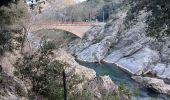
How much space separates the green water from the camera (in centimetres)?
3453

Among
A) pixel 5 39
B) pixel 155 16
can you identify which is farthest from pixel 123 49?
pixel 155 16

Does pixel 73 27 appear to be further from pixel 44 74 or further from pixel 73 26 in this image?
pixel 44 74

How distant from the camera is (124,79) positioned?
44.6m

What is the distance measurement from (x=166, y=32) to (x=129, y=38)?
51917mm

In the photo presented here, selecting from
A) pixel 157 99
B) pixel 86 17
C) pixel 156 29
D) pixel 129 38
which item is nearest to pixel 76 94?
pixel 156 29

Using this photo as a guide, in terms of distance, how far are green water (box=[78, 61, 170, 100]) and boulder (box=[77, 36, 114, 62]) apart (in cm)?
429

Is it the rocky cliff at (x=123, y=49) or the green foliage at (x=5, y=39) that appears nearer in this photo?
the green foliage at (x=5, y=39)

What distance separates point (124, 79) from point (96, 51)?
2199 cm

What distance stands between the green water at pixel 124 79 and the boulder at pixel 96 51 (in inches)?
169

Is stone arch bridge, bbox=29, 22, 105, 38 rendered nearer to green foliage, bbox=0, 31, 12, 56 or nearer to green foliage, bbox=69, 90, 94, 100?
green foliage, bbox=0, 31, 12, 56

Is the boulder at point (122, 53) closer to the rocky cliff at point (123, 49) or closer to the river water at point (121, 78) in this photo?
the rocky cliff at point (123, 49)

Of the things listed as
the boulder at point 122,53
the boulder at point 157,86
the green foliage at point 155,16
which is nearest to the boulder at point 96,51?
the boulder at point 122,53

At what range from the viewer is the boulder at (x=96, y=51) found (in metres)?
63.7

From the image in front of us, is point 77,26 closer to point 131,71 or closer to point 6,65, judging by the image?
point 131,71
